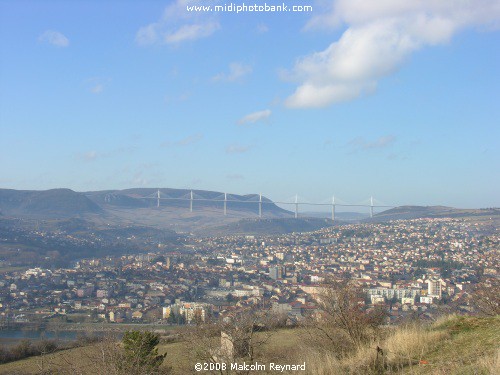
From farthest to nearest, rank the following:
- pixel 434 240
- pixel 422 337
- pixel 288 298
Result: 1. pixel 434 240
2. pixel 288 298
3. pixel 422 337

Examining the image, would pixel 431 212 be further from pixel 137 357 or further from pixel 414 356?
pixel 137 357

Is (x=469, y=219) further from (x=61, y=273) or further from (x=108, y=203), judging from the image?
(x=108, y=203)

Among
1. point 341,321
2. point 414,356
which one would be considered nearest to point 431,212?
point 341,321

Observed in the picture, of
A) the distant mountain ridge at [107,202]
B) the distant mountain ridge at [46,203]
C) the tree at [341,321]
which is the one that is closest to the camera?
the tree at [341,321]

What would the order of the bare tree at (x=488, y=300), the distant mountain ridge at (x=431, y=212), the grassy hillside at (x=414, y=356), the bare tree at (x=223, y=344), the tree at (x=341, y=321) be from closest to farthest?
the grassy hillside at (x=414, y=356) → the bare tree at (x=223, y=344) → the tree at (x=341, y=321) → the bare tree at (x=488, y=300) → the distant mountain ridge at (x=431, y=212)

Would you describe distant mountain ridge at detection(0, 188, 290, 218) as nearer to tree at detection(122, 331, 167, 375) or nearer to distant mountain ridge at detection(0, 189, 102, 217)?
distant mountain ridge at detection(0, 189, 102, 217)

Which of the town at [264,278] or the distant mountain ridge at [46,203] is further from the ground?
the distant mountain ridge at [46,203]

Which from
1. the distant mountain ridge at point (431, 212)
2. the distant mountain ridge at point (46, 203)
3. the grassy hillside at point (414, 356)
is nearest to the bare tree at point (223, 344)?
the grassy hillside at point (414, 356)

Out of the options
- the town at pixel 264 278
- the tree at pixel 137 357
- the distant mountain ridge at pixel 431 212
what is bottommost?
the town at pixel 264 278

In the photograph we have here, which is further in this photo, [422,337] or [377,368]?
[422,337]

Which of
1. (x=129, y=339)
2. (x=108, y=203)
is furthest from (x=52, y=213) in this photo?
(x=129, y=339)

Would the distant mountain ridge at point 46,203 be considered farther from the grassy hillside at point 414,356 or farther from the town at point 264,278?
the grassy hillside at point 414,356
